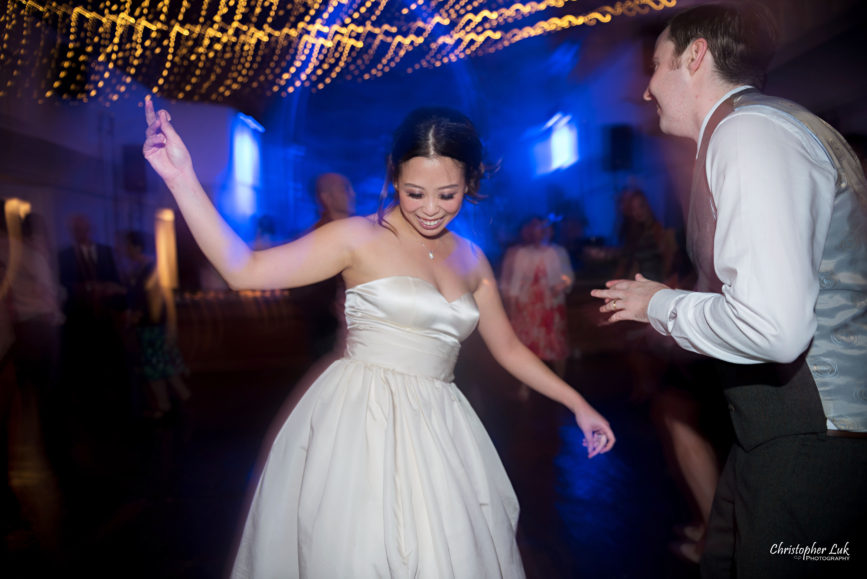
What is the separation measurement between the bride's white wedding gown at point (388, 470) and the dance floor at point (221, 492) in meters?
1.10

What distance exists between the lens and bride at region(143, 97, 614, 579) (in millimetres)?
1375

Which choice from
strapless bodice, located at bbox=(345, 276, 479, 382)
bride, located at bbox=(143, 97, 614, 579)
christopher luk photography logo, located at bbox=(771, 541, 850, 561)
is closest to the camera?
christopher luk photography logo, located at bbox=(771, 541, 850, 561)

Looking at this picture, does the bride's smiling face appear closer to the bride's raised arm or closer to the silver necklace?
the silver necklace

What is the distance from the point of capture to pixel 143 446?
13.2 feet

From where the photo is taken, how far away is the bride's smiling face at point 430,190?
5.18 ft

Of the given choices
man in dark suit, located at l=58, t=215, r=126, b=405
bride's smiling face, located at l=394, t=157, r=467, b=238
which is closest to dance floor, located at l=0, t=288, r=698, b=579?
man in dark suit, located at l=58, t=215, r=126, b=405

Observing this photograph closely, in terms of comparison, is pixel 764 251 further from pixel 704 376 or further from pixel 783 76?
pixel 783 76

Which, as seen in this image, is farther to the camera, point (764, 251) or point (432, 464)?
point (432, 464)

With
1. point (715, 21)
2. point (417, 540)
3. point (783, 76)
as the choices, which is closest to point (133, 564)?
point (417, 540)

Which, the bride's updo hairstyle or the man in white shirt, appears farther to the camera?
the bride's updo hairstyle

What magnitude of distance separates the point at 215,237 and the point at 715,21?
1203 mm

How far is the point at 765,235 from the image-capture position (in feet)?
3.25

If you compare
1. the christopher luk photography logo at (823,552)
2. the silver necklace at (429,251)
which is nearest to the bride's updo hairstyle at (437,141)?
the silver necklace at (429,251)

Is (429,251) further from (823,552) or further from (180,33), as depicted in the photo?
(180,33)
